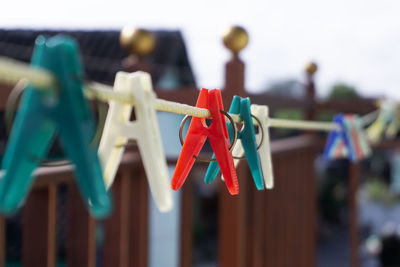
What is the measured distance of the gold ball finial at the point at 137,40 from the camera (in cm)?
117

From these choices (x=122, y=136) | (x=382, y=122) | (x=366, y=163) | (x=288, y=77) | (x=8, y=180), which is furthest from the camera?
(x=288, y=77)

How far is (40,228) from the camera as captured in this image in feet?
3.03

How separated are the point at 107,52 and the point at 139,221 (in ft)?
12.8

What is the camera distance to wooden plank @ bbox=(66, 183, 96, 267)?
3.41 ft

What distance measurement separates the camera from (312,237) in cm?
206

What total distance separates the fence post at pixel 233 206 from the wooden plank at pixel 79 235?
363 mm

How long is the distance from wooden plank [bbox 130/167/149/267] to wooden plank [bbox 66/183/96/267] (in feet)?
0.76

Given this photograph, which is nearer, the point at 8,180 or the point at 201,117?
the point at 8,180

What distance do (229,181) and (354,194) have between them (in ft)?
6.30

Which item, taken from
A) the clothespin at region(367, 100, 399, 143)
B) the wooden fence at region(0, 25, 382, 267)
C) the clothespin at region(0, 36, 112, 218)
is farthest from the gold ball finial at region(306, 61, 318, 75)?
the clothespin at region(0, 36, 112, 218)

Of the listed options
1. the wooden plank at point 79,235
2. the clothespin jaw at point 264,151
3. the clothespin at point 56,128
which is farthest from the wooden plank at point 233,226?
the clothespin at point 56,128

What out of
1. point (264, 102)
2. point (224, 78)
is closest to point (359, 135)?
point (264, 102)

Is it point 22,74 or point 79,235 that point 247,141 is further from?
point 79,235

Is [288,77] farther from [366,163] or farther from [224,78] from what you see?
[224,78]
